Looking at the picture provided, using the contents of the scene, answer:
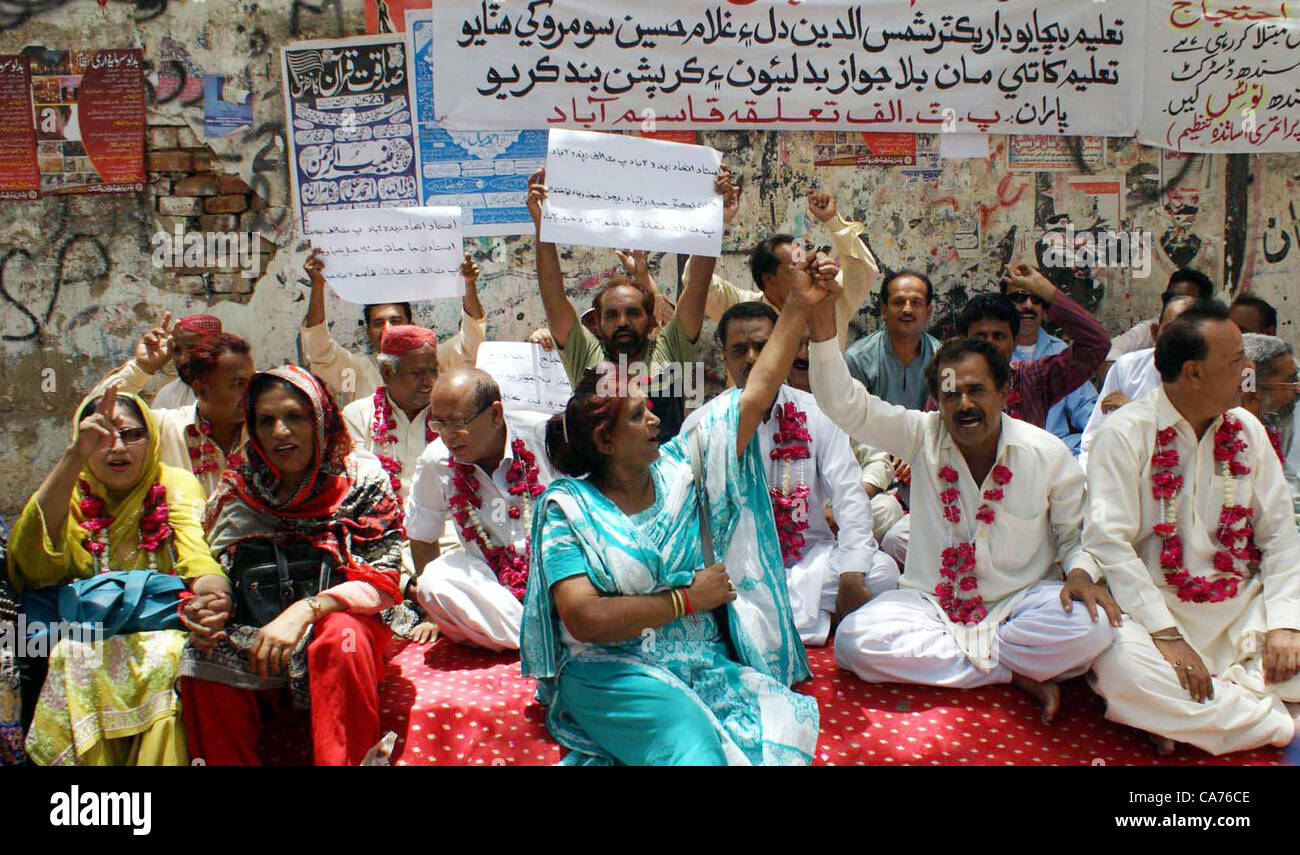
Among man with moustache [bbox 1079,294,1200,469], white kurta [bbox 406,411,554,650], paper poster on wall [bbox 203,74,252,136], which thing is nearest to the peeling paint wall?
paper poster on wall [bbox 203,74,252,136]

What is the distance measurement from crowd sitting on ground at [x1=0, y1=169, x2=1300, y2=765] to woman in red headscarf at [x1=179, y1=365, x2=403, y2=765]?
11mm

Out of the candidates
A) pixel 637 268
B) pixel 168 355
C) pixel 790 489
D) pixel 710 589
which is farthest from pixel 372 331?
pixel 710 589

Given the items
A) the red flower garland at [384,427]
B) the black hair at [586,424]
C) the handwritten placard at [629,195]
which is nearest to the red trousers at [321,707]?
the black hair at [586,424]

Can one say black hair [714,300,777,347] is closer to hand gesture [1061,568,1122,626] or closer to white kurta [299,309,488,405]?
white kurta [299,309,488,405]

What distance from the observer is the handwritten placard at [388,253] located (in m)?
5.17

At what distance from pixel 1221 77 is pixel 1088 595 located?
15.0 ft

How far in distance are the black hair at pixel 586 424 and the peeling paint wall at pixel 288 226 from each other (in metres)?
3.42

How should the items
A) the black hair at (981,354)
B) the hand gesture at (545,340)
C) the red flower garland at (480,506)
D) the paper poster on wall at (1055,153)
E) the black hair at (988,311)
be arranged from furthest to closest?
the paper poster on wall at (1055,153) < the black hair at (988,311) < the hand gesture at (545,340) < the red flower garland at (480,506) < the black hair at (981,354)

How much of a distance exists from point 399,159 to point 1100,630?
4.85 metres

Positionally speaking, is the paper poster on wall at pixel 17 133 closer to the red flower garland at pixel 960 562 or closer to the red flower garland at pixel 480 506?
the red flower garland at pixel 480 506

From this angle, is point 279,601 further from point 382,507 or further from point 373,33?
point 373,33

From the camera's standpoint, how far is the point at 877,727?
3.60 m

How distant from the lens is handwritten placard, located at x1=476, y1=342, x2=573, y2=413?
492 cm

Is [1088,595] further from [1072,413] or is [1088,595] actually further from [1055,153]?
[1055,153]
